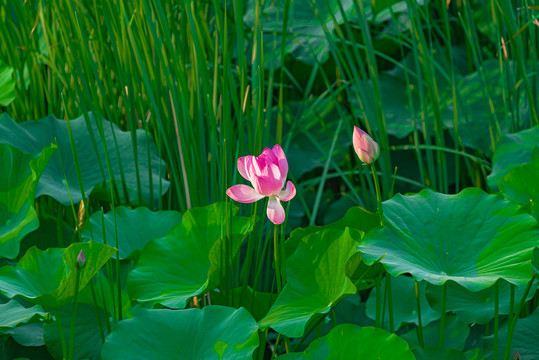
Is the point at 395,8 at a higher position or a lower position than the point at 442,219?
higher

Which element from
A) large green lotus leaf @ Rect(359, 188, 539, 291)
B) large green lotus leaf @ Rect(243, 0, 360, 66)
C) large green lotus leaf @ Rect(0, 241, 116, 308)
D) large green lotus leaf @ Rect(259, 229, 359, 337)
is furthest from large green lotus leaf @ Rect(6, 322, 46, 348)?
large green lotus leaf @ Rect(243, 0, 360, 66)

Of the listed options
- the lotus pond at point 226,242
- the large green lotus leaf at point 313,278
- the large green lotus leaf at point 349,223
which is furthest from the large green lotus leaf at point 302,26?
the large green lotus leaf at point 313,278

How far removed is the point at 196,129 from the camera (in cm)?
100

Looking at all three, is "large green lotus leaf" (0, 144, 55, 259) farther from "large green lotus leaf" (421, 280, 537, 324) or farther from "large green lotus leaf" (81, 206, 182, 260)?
"large green lotus leaf" (421, 280, 537, 324)

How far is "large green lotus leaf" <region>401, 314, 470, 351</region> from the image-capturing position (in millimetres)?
813

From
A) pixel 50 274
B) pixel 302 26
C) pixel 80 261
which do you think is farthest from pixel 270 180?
pixel 302 26

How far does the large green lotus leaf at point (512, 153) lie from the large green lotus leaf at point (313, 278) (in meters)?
0.33

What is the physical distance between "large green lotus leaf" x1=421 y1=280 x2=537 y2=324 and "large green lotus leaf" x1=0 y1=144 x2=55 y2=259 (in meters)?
0.59

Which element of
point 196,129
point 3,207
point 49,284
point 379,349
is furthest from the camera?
point 196,129

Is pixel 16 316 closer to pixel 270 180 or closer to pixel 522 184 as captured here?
pixel 270 180

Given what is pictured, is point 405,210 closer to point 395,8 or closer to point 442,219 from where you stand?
point 442,219

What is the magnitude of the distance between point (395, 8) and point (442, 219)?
2.65 ft

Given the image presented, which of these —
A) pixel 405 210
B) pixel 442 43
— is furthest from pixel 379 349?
pixel 442 43

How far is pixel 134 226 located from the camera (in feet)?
2.95
